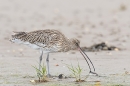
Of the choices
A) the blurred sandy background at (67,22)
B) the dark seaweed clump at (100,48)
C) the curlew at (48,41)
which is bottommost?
the curlew at (48,41)

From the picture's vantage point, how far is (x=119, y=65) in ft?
44.5

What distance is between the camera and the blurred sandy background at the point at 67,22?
16.0 m

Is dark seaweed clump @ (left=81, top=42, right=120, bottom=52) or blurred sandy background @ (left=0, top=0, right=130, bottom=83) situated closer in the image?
blurred sandy background @ (left=0, top=0, right=130, bottom=83)

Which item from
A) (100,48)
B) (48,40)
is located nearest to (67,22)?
(100,48)

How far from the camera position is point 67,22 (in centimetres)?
2550

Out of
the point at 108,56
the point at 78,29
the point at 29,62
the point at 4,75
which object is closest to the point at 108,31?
the point at 78,29

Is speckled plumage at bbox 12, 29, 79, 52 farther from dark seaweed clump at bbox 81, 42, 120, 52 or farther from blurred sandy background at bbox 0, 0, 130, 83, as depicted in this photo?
dark seaweed clump at bbox 81, 42, 120, 52

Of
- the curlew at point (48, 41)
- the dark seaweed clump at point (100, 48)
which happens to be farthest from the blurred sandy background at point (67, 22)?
the curlew at point (48, 41)

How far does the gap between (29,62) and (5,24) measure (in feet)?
31.9

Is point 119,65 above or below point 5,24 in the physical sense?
below

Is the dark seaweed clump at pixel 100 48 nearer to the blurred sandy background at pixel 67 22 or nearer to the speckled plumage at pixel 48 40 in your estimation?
the blurred sandy background at pixel 67 22

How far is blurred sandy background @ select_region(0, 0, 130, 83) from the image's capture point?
1601 cm

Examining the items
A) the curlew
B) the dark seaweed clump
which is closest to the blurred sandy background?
the dark seaweed clump

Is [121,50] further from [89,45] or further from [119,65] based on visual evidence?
[119,65]
